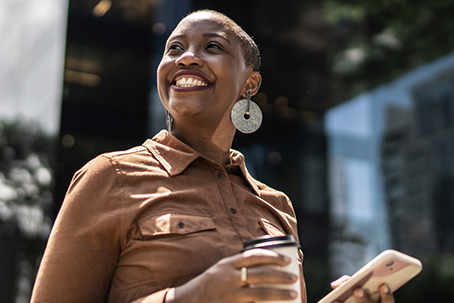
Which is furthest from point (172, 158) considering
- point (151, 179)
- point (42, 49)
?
point (42, 49)

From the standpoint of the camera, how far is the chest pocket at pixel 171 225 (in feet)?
4.42

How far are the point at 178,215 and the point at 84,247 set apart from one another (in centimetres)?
25

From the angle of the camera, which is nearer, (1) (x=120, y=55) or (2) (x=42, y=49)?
(1) (x=120, y=55)

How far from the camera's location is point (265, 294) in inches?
41.8

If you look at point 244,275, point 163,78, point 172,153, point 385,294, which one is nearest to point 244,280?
point 244,275

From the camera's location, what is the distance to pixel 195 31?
5.57 feet

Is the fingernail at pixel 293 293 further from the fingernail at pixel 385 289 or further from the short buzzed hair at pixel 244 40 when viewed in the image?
the short buzzed hair at pixel 244 40

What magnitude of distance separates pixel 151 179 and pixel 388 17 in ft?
23.5

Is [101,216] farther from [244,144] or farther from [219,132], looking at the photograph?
[244,144]

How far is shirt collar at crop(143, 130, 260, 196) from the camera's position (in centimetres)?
153

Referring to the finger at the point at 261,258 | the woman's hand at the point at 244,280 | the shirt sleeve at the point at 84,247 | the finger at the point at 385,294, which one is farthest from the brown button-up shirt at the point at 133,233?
the finger at the point at 385,294

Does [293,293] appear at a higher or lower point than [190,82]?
lower

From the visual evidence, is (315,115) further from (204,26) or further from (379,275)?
(379,275)

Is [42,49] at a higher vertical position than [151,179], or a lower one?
higher
